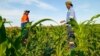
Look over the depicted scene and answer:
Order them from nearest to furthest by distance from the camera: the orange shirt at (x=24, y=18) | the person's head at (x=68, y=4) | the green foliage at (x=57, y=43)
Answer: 1. the green foliage at (x=57, y=43)
2. the person's head at (x=68, y=4)
3. the orange shirt at (x=24, y=18)

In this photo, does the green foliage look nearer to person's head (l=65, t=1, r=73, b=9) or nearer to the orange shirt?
person's head (l=65, t=1, r=73, b=9)

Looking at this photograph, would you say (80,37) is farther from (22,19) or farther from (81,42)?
(22,19)

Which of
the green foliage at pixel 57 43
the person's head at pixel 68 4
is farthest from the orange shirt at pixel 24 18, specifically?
the person's head at pixel 68 4

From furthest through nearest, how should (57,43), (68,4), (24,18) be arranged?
(24,18), (57,43), (68,4)

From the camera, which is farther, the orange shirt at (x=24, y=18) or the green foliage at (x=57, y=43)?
the orange shirt at (x=24, y=18)

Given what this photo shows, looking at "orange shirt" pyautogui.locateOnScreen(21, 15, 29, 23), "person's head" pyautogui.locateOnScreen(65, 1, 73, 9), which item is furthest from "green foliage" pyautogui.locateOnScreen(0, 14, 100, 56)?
"orange shirt" pyautogui.locateOnScreen(21, 15, 29, 23)

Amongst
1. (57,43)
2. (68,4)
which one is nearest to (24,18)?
(57,43)

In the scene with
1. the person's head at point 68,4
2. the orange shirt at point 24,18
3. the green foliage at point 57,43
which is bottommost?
the green foliage at point 57,43

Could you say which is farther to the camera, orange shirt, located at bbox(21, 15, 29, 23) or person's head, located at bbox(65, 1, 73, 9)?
orange shirt, located at bbox(21, 15, 29, 23)

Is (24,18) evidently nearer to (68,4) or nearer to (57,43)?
(57,43)

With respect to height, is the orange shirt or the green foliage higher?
A: the orange shirt

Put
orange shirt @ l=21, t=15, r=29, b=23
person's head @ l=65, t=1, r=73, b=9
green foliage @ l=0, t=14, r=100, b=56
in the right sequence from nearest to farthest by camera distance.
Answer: green foliage @ l=0, t=14, r=100, b=56 < person's head @ l=65, t=1, r=73, b=9 < orange shirt @ l=21, t=15, r=29, b=23

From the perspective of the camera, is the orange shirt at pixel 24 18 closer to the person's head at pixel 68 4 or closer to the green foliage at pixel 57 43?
the green foliage at pixel 57 43

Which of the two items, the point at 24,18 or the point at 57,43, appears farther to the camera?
the point at 24,18
